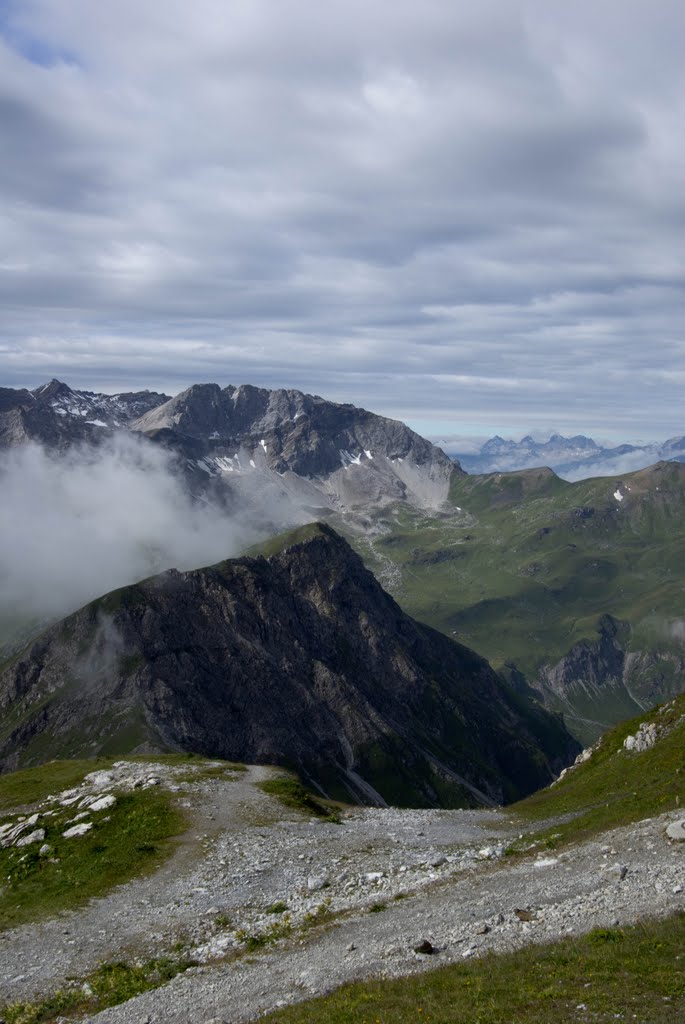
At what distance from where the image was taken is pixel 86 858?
50781 millimetres

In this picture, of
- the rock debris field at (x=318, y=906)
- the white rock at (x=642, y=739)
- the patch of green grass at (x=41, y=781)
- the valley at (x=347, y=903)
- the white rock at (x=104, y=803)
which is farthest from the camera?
the patch of green grass at (x=41, y=781)

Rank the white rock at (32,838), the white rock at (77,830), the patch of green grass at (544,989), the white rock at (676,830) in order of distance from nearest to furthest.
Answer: the patch of green grass at (544,989)
the white rock at (676,830)
the white rock at (77,830)
the white rock at (32,838)

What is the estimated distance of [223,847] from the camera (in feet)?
165

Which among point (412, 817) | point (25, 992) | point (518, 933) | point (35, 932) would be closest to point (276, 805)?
point (412, 817)

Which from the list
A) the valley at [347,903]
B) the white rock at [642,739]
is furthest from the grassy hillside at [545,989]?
the white rock at [642,739]

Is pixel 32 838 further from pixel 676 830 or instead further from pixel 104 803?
pixel 676 830

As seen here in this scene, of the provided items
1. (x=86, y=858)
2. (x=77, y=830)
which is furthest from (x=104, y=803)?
(x=86, y=858)

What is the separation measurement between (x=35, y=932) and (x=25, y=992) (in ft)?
22.7

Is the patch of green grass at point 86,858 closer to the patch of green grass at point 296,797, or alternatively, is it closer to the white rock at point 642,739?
the patch of green grass at point 296,797

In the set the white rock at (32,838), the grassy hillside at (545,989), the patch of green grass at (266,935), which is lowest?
the white rock at (32,838)

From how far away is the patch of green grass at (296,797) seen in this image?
199 feet

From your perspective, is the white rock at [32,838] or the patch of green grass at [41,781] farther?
the patch of green grass at [41,781]

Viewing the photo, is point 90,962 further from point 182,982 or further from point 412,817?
point 412,817

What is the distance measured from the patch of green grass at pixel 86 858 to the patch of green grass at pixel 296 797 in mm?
8824
